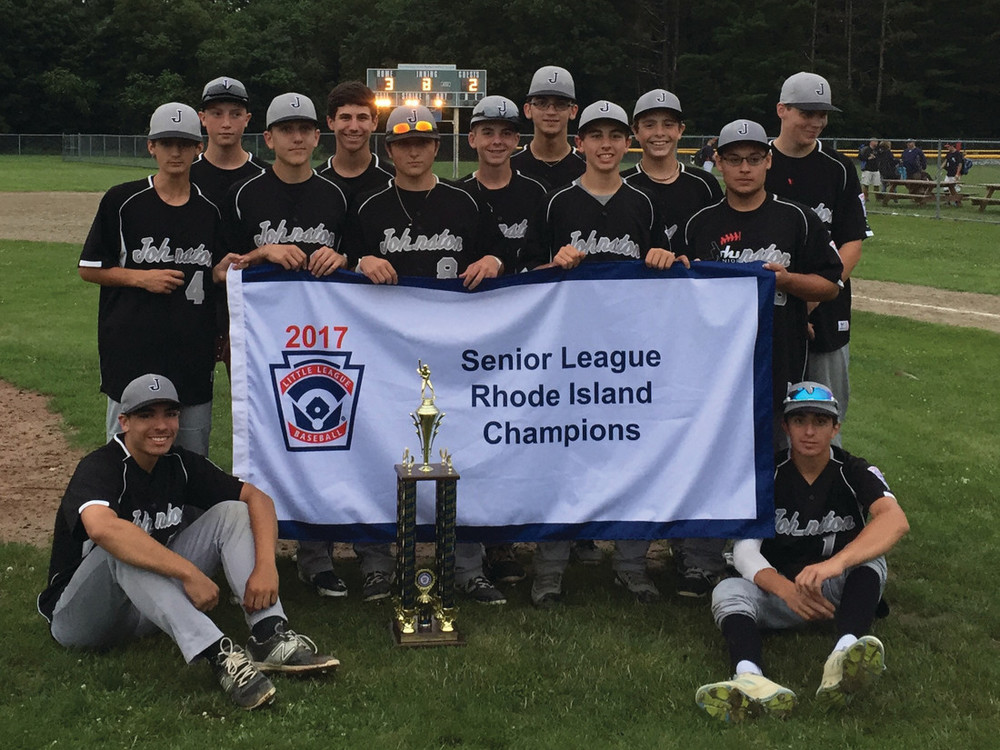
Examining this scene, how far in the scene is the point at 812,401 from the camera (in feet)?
16.9

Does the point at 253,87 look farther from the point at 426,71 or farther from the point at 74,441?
the point at 74,441

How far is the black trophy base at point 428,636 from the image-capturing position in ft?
17.0

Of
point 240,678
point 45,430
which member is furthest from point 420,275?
point 45,430

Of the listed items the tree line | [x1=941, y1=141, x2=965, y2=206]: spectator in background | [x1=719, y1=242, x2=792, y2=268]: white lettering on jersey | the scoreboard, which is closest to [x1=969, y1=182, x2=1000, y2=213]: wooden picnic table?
[x1=941, y1=141, x2=965, y2=206]: spectator in background

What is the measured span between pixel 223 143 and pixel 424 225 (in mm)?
1490

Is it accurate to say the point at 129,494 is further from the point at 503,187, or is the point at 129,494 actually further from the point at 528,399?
the point at 503,187

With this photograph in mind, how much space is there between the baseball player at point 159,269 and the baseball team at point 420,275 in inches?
0.4

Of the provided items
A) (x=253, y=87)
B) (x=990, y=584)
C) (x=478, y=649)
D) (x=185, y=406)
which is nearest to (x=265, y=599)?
(x=478, y=649)

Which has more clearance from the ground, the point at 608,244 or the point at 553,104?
the point at 553,104

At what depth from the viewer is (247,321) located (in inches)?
220

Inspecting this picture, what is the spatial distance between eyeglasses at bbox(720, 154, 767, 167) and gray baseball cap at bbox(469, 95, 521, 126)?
136 cm

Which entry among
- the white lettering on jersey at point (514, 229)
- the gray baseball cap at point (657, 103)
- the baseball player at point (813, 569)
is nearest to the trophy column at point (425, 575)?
the baseball player at point (813, 569)

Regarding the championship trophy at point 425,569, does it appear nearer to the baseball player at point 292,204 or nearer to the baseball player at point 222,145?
the baseball player at point 292,204

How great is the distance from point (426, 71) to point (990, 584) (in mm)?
33141
